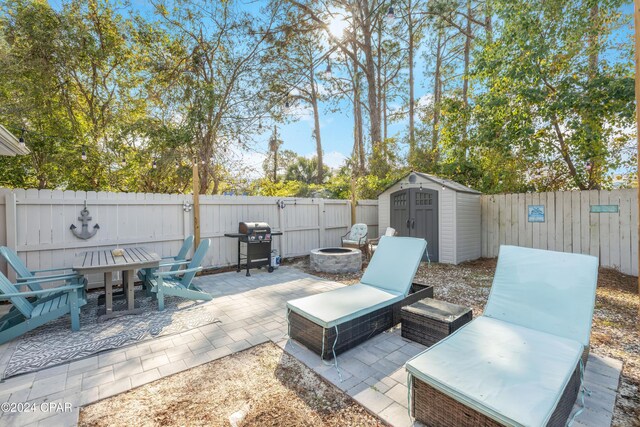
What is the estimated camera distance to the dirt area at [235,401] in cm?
184

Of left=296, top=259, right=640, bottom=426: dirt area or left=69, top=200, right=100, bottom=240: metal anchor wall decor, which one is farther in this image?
left=69, top=200, right=100, bottom=240: metal anchor wall decor

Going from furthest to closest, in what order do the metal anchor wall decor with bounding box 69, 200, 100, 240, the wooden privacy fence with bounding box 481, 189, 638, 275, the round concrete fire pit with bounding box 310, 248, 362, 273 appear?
the round concrete fire pit with bounding box 310, 248, 362, 273
the wooden privacy fence with bounding box 481, 189, 638, 275
the metal anchor wall decor with bounding box 69, 200, 100, 240

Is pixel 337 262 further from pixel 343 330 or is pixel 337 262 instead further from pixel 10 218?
pixel 10 218

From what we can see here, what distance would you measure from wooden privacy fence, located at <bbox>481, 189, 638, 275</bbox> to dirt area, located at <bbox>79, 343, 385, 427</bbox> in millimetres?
6771

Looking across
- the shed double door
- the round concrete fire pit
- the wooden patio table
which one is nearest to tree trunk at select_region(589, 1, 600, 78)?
the shed double door

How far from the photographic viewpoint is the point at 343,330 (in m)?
2.61

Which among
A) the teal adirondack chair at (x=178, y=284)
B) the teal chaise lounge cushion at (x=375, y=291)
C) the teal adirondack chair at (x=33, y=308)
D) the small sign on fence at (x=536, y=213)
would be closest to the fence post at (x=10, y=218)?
the teal adirondack chair at (x=33, y=308)

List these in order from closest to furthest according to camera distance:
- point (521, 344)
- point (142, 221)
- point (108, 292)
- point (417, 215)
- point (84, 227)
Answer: point (521, 344) < point (108, 292) < point (84, 227) < point (142, 221) < point (417, 215)

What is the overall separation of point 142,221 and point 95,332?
102 inches

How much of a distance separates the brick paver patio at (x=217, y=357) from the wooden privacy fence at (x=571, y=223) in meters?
4.57

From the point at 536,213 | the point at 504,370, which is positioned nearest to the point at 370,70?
the point at 536,213

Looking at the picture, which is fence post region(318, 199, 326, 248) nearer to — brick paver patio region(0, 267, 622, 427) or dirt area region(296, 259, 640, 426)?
dirt area region(296, 259, 640, 426)

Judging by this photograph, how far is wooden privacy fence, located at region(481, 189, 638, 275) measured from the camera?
542 cm

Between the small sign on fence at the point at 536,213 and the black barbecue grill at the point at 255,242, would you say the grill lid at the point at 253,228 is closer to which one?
the black barbecue grill at the point at 255,242
